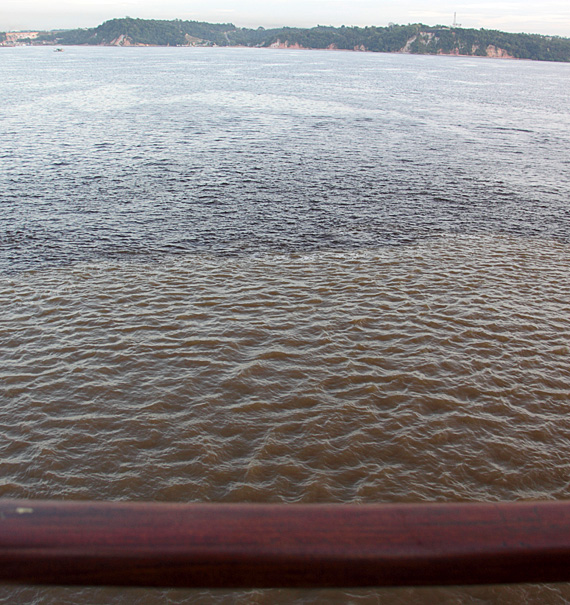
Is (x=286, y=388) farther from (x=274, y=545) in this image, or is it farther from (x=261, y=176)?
(x=261, y=176)

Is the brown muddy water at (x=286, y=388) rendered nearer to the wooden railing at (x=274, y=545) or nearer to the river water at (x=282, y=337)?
the river water at (x=282, y=337)

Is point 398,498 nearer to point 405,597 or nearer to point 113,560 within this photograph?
point 405,597

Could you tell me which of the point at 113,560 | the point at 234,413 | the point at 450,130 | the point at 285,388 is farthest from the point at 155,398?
the point at 450,130

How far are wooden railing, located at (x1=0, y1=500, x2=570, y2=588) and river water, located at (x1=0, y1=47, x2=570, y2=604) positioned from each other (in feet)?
18.0

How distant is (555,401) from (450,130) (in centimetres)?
3673

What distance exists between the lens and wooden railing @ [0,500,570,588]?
125 centimetres

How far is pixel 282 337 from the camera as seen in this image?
37.5 feet

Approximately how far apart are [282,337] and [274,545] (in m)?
10.2

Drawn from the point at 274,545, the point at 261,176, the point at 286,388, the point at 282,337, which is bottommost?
the point at 286,388

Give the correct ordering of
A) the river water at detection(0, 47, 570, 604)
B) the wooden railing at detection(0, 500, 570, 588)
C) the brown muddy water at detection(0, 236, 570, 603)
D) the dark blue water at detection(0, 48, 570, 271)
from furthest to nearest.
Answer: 1. the dark blue water at detection(0, 48, 570, 271)
2. the river water at detection(0, 47, 570, 604)
3. the brown muddy water at detection(0, 236, 570, 603)
4. the wooden railing at detection(0, 500, 570, 588)

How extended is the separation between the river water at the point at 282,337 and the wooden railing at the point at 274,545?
5495 millimetres

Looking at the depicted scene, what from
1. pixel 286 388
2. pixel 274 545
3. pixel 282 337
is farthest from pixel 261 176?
pixel 274 545

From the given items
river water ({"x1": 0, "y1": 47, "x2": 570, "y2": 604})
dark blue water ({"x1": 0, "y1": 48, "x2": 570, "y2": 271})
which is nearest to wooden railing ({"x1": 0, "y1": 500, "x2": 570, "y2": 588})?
river water ({"x1": 0, "y1": 47, "x2": 570, "y2": 604})

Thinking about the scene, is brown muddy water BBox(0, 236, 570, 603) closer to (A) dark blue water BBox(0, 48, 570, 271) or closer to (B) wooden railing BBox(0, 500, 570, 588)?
(A) dark blue water BBox(0, 48, 570, 271)
